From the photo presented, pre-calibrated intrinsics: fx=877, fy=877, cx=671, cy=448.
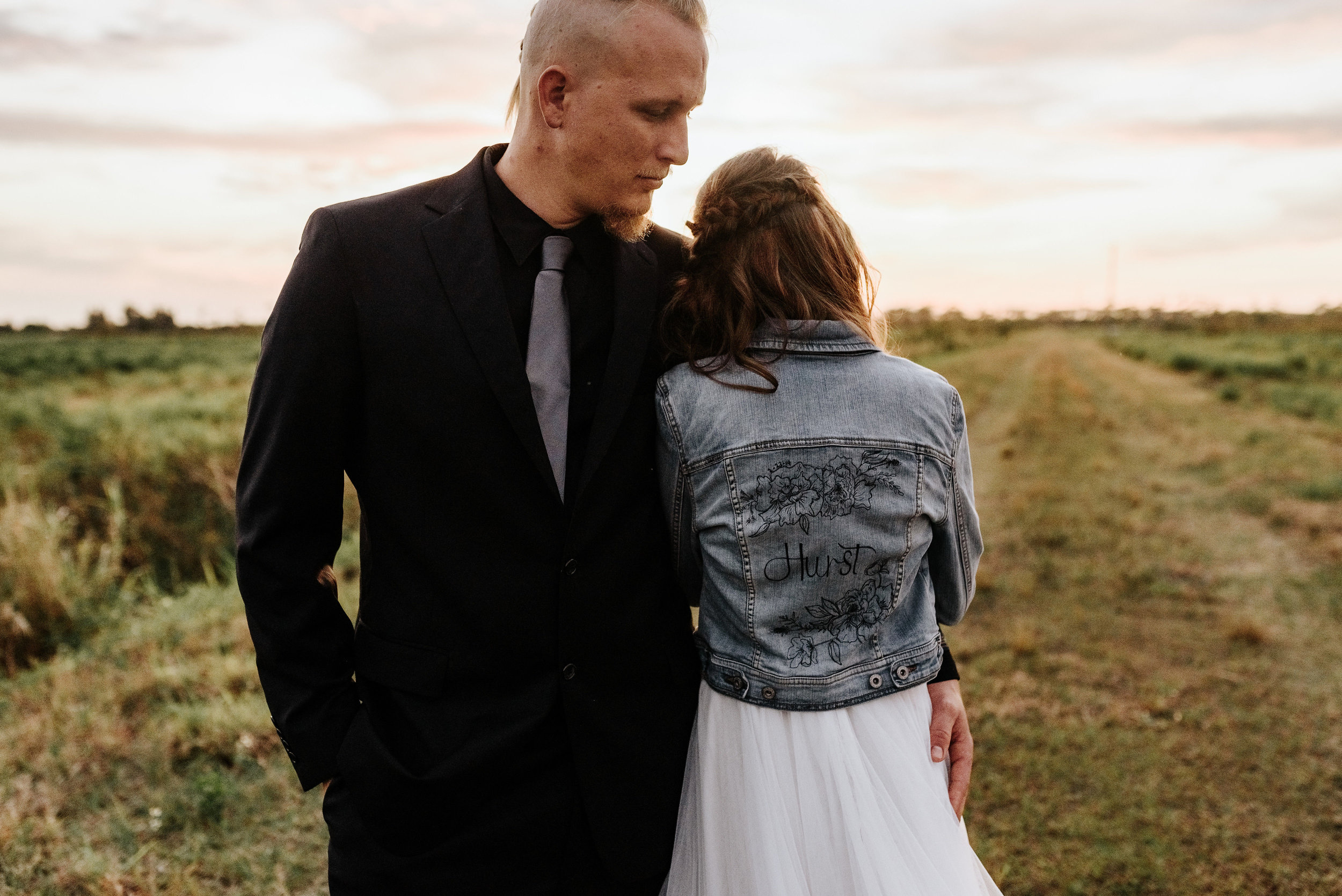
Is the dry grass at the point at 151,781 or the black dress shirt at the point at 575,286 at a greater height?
the black dress shirt at the point at 575,286

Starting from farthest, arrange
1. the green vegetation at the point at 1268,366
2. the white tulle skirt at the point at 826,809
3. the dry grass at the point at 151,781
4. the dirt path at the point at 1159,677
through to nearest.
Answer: the green vegetation at the point at 1268,366
the dirt path at the point at 1159,677
the dry grass at the point at 151,781
the white tulle skirt at the point at 826,809

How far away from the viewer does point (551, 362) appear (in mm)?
1811

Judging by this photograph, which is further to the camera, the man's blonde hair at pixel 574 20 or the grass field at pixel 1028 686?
the grass field at pixel 1028 686

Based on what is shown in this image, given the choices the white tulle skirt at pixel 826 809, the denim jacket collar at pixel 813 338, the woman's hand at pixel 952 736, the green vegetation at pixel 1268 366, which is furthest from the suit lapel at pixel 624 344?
the green vegetation at pixel 1268 366

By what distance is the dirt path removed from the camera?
11.7 ft

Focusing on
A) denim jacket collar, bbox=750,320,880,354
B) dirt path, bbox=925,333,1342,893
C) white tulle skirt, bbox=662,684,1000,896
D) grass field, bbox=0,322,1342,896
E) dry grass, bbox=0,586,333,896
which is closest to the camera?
white tulle skirt, bbox=662,684,1000,896

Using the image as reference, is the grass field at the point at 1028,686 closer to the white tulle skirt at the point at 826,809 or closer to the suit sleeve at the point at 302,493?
the suit sleeve at the point at 302,493

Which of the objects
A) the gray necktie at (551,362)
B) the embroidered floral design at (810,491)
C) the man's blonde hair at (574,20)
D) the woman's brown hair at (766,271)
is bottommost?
the embroidered floral design at (810,491)

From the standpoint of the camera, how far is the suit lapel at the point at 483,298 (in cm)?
171

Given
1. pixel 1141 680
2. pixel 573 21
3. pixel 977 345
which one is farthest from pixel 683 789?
pixel 977 345

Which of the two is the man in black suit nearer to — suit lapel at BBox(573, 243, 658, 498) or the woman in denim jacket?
suit lapel at BBox(573, 243, 658, 498)

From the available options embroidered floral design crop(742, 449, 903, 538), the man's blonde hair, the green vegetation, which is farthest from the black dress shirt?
the green vegetation

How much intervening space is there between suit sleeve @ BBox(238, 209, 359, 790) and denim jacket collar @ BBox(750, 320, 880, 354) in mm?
842

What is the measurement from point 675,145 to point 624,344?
439 millimetres
